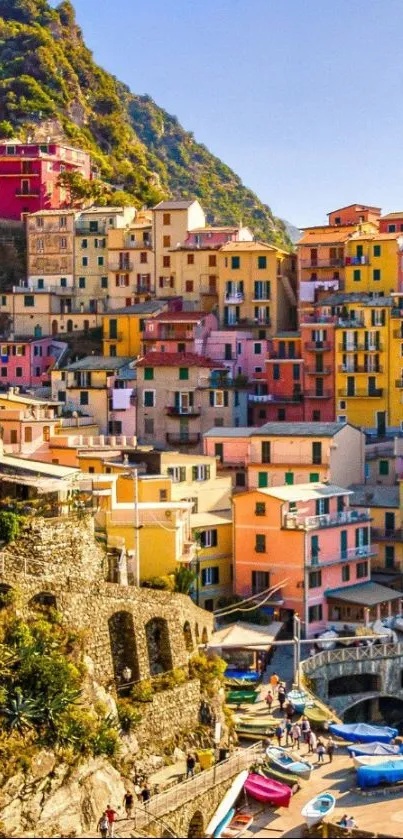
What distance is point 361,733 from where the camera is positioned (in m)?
49.9

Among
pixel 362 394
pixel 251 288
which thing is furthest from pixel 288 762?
pixel 251 288

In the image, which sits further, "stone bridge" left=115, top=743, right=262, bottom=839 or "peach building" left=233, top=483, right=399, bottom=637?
"peach building" left=233, top=483, right=399, bottom=637

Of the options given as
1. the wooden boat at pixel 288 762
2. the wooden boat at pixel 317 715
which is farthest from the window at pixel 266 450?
the wooden boat at pixel 288 762

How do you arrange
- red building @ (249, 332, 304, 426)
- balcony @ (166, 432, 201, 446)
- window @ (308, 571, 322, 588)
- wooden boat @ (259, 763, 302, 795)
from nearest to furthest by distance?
wooden boat @ (259, 763, 302, 795) < window @ (308, 571, 322, 588) < balcony @ (166, 432, 201, 446) < red building @ (249, 332, 304, 426)

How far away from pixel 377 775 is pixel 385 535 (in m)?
21.1

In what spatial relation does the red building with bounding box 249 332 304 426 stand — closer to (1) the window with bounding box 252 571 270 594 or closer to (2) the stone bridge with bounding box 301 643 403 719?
(1) the window with bounding box 252 571 270 594

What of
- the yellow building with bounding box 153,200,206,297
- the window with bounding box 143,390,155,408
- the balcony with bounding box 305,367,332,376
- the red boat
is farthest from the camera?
the yellow building with bounding box 153,200,206,297

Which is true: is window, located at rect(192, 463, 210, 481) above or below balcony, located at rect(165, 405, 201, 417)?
below

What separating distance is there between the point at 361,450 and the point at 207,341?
1384 cm

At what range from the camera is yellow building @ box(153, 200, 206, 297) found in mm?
86875

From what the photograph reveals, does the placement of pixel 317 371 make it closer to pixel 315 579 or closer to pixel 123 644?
pixel 315 579

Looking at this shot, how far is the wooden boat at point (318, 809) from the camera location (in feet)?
138

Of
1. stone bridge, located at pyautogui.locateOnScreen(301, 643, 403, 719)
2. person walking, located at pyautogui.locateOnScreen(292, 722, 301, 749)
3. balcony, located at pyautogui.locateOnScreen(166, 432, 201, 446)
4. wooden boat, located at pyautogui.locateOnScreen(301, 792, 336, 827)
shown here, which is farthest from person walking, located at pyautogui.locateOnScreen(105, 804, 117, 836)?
balcony, located at pyautogui.locateOnScreen(166, 432, 201, 446)

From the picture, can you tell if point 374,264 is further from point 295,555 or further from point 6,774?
point 6,774
